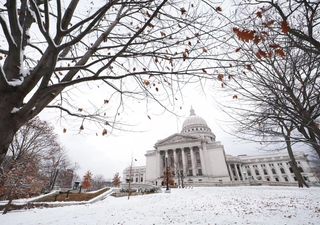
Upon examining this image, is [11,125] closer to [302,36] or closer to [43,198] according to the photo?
[302,36]

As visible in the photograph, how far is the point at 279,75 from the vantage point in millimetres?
3857

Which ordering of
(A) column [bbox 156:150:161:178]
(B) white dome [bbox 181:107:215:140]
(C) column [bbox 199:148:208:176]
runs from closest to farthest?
(C) column [bbox 199:148:208:176] → (A) column [bbox 156:150:161:178] → (B) white dome [bbox 181:107:215:140]

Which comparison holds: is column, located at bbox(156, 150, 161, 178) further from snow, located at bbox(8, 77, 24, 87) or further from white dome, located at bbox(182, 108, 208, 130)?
snow, located at bbox(8, 77, 24, 87)

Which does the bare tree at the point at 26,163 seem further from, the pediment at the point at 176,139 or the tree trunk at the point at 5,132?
the pediment at the point at 176,139

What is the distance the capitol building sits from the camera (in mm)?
58787

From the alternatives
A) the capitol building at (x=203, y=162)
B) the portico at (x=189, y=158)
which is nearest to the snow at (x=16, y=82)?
the capitol building at (x=203, y=162)

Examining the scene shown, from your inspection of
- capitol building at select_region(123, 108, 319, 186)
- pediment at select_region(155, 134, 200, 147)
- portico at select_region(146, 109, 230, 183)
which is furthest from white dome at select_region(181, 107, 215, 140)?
pediment at select_region(155, 134, 200, 147)

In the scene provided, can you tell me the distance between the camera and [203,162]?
60.6 meters

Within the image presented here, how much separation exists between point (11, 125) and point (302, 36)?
470 centimetres

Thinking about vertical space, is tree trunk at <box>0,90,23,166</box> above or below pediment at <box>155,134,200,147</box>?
below

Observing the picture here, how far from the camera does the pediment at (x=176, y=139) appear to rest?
6354 cm

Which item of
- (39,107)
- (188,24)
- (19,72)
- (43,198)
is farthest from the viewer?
(43,198)

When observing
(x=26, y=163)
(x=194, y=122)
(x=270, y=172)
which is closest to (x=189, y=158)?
(x=194, y=122)

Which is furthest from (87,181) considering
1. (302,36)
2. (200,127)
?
(302,36)
